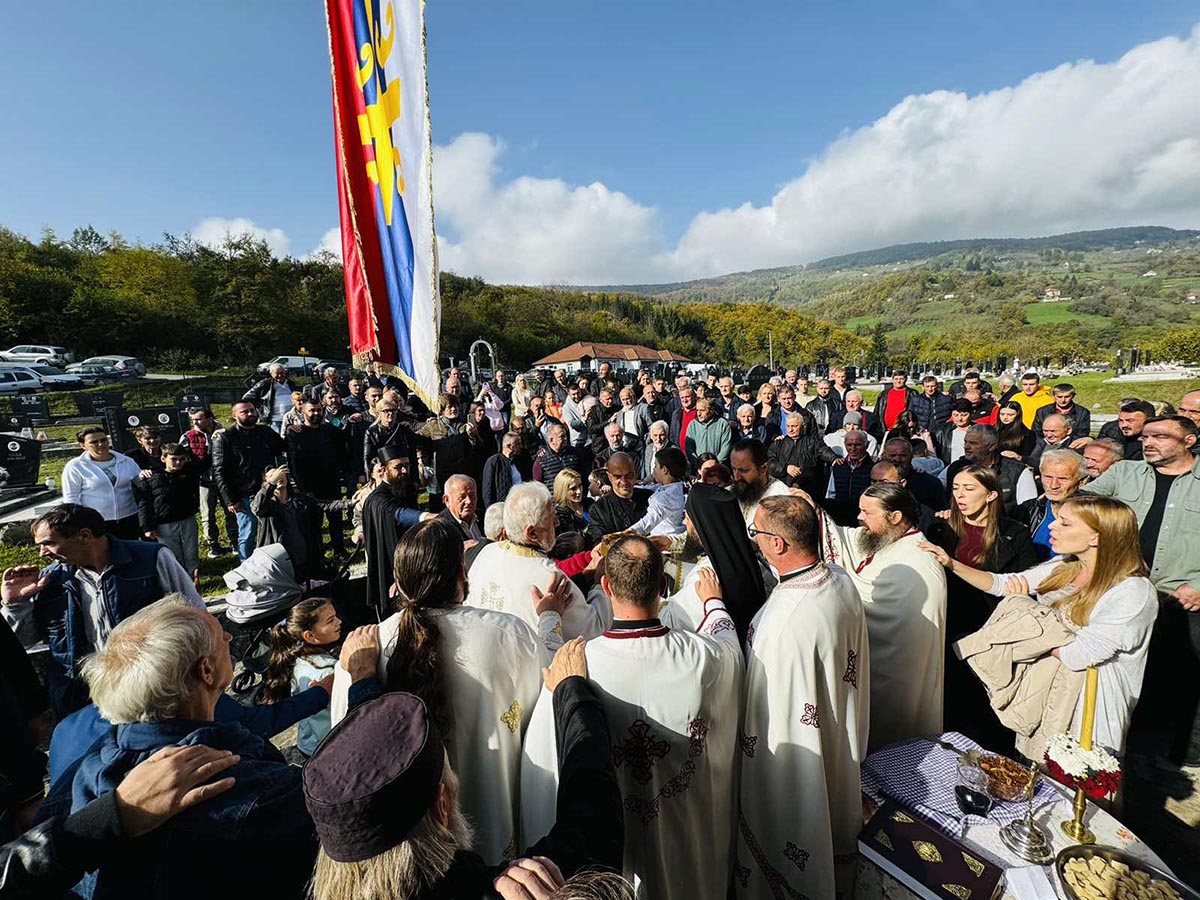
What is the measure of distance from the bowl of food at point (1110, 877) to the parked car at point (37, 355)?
1598 inches

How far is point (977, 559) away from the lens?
11.3 feet

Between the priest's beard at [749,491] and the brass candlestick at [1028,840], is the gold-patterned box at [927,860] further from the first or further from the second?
the priest's beard at [749,491]

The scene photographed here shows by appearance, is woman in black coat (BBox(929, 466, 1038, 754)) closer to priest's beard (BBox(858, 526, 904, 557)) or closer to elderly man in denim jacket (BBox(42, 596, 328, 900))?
priest's beard (BBox(858, 526, 904, 557))

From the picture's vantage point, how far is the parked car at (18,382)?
21.8 m

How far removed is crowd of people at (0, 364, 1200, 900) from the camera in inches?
47.1

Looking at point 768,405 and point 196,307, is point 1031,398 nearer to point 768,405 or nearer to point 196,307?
point 768,405

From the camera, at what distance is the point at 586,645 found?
6.50ft

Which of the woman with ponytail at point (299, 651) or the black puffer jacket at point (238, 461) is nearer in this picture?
the woman with ponytail at point (299, 651)

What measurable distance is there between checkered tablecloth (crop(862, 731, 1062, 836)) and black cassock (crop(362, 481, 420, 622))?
3.34 meters

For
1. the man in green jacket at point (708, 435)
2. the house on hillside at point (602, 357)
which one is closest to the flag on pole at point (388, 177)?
the man in green jacket at point (708, 435)

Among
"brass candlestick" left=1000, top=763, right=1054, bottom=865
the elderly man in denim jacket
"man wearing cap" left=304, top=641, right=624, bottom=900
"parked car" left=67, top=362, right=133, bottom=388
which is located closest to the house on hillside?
"parked car" left=67, top=362, right=133, bottom=388

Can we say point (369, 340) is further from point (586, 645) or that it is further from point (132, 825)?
point (132, 825)

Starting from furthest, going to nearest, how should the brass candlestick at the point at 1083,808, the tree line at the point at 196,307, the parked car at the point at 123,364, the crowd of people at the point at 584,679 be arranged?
1. the tree line at the point at 196,307
2. the parked car at the point at 123,364
3. the brass candlestick at the point at 1083,808
4. the crowd of people at the point at 584,679

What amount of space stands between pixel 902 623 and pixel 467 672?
7.18ft
